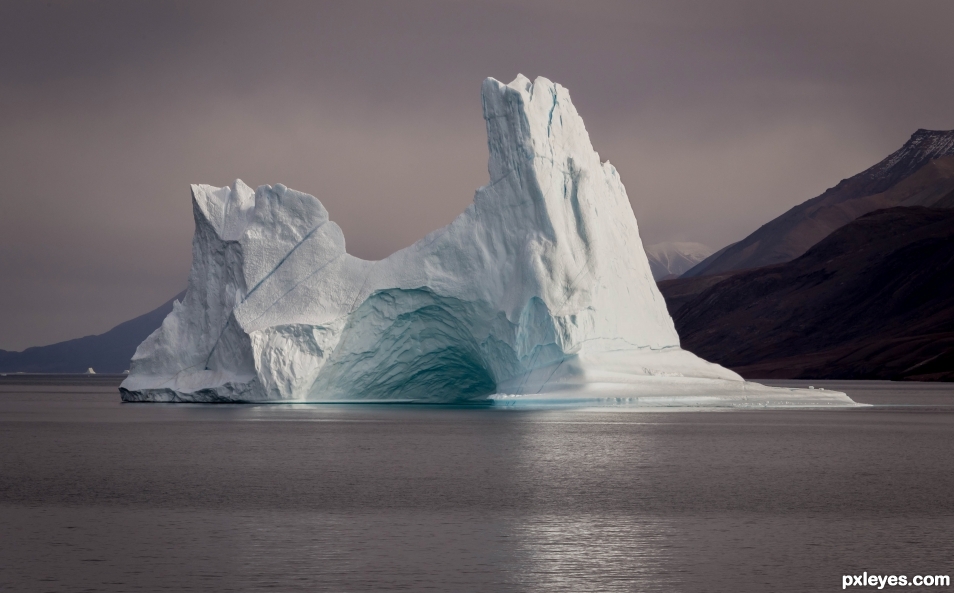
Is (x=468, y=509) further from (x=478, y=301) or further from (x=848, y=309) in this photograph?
(x=848, y=309)

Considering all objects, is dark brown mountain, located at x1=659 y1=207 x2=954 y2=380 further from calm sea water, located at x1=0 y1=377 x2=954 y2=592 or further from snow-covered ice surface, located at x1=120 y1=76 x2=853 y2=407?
calm sea water, located at x1=0 y1=377 x2=954 y2=592

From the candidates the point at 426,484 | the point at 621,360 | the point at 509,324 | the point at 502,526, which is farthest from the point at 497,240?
the point at 502,526

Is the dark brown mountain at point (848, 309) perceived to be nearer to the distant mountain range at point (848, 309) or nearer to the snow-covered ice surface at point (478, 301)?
the distant mountain range at point (848, 309)

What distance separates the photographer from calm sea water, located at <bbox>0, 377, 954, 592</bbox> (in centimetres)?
1444

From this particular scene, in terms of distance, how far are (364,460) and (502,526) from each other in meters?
10.9

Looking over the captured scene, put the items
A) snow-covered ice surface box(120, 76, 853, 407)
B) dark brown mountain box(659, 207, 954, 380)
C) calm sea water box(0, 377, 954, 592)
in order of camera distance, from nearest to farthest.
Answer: calm sea water box(0, 377, 954, 592) < snow-covered ice surface box(120, 76, 853, 407) < dark brown mountain box(659, 207, 954, 380)

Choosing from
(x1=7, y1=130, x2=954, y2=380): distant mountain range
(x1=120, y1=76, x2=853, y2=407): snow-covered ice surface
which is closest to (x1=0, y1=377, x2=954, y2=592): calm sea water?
(x1=120, y1=76, x2=853, y2=407): snow-covered ice surface

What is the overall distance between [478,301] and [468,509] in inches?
990

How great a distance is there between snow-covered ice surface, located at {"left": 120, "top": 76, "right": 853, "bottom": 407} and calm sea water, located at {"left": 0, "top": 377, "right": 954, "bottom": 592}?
222 inches

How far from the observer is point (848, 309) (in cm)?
15762

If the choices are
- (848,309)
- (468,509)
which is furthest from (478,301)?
(848,309)

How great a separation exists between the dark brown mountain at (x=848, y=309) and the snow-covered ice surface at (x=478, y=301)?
81.8 m

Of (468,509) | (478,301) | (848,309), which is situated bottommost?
(468,509)

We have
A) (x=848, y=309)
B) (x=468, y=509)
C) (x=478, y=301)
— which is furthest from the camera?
(x=848, y=309)
